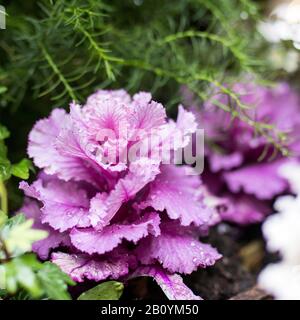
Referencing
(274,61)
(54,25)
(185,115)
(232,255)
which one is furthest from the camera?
(274,61)

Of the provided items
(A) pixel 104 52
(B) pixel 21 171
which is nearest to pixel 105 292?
(B) pixel 21 171

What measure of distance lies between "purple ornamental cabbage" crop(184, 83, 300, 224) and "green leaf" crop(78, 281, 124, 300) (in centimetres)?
42

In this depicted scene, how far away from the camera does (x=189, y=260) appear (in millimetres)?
769

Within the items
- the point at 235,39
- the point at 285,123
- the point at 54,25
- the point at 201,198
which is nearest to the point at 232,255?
the point at 201,198

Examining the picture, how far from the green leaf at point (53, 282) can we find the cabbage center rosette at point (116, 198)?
9cm

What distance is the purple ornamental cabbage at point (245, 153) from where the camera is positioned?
1086 mm

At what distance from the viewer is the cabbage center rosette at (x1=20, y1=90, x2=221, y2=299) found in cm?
74

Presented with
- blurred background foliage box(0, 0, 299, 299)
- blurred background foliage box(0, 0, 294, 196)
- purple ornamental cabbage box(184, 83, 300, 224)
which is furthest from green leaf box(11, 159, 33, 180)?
purple ornamental cabbage box(184, 83, 300, 224)

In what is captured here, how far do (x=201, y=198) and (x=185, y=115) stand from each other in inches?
7.1

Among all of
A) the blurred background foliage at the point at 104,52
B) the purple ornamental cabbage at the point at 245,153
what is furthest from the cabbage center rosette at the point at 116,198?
the purple ornamental cabbage at the point at 245,153

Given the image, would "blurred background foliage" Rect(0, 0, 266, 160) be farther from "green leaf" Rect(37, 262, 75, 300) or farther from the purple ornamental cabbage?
"green leaf" Rect(37, 262, 75, 300)

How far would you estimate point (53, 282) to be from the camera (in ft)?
1.96
